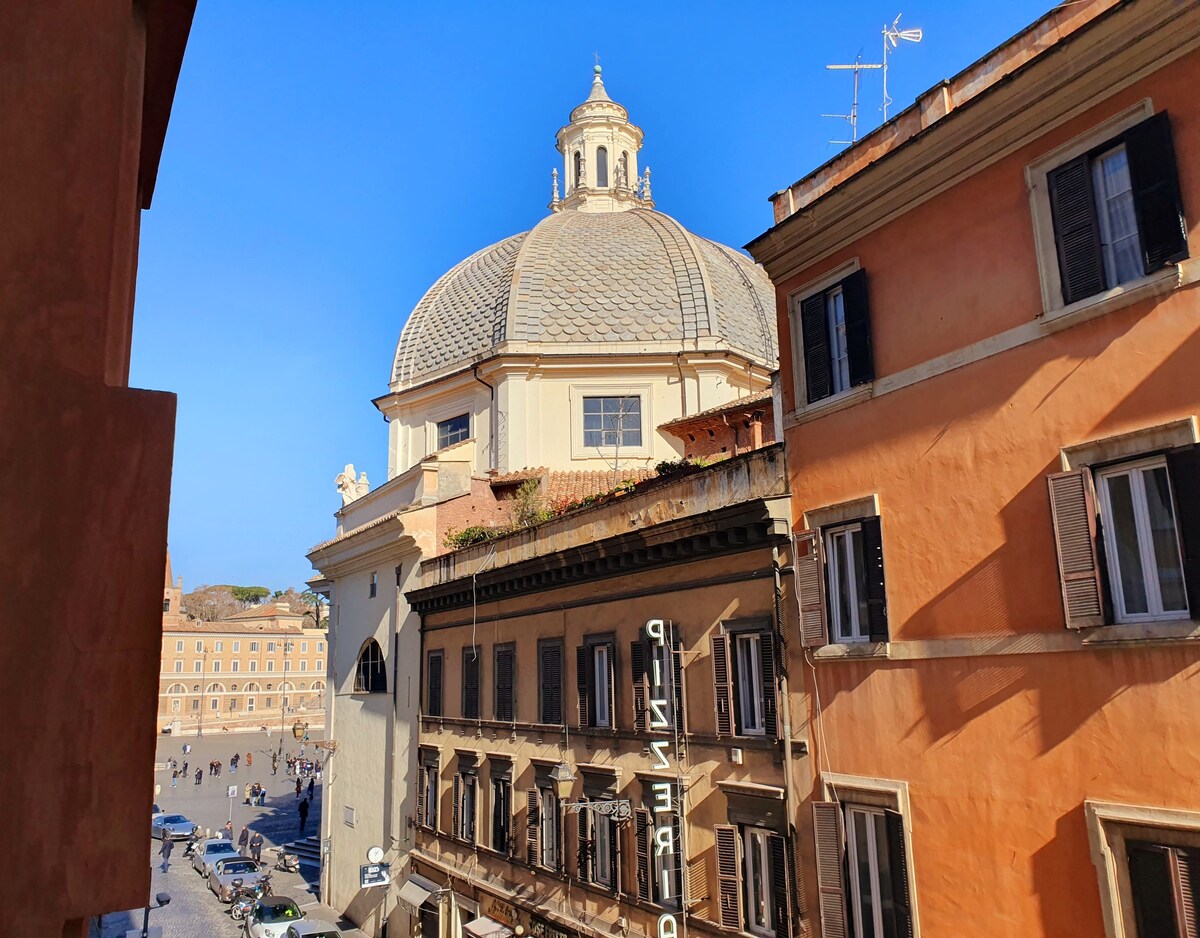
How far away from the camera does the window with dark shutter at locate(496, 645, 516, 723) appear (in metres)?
21.5

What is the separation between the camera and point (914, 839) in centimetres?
1150

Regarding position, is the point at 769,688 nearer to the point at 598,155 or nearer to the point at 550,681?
the point at 550,681

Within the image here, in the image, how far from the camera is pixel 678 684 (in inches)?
632

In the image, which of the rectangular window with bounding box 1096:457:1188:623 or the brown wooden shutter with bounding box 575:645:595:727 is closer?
the rectangular window with bounding box 1096:457:1188:623

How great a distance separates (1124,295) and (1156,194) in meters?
0.98

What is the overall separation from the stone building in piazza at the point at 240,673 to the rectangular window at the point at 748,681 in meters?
86.2

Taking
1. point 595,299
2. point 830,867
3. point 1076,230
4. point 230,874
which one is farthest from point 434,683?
point 1076,230

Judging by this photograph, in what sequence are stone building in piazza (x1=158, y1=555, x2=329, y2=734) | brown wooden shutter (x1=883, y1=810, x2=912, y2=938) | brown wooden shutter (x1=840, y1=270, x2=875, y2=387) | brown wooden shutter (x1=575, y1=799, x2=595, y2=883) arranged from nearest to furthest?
1. brown wooden shutter (x1=883, y1=810, x2=912, y2=938)
2. brown wooden shutter (x1=840, y1=270, x2=875, y2=387)
3. brown wooden shutter (x1=575, y1=799, x2=595, y2=883)
4. stone building in piazza (x1=158, y1=555, x2=329, y2=734)

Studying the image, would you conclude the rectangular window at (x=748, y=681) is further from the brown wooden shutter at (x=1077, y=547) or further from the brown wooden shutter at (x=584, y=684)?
the brown wooden shutter at (x=1077, y=547)

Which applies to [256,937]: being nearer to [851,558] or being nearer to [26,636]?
[851,558]

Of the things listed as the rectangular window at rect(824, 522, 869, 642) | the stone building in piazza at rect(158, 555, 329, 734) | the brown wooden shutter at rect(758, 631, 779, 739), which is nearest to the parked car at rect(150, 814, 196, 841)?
the brown wooden shutter at rect(758, 631, 779, 739)

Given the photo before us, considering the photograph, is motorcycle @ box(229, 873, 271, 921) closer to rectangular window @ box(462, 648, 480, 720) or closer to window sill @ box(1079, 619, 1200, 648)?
rectangular window @ box(462, 648, 480, 720)

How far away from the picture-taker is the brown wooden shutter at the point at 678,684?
15836mm

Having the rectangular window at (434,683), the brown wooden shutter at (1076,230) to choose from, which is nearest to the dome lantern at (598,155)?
the rectangular window at (434,683)
